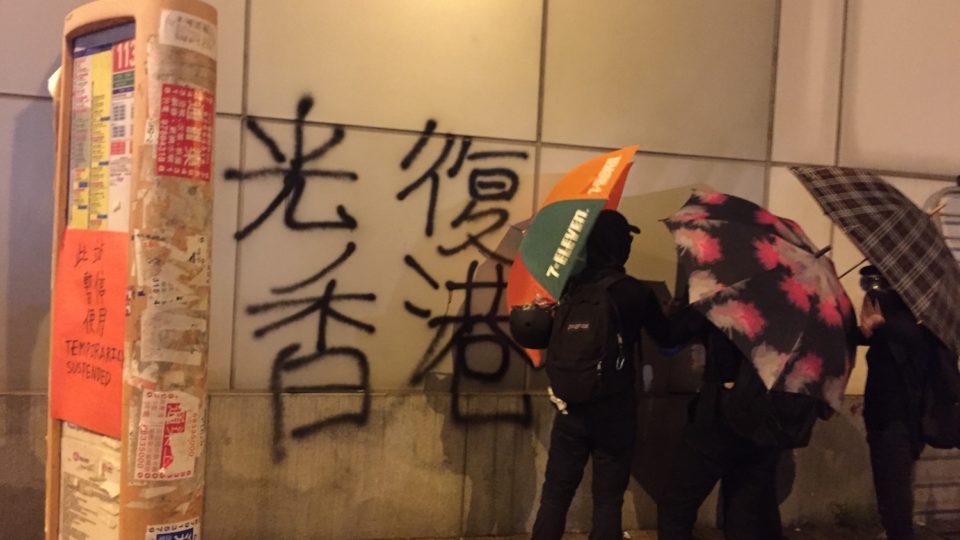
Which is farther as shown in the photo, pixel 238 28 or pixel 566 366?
pixel 238 28

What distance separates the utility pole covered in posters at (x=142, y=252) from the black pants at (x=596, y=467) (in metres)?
1.76

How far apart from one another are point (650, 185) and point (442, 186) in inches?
51.0

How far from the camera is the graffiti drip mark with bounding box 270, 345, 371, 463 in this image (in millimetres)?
4066

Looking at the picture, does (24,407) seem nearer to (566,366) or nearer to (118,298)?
(118,298)

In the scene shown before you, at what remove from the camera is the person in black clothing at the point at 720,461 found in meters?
3.57

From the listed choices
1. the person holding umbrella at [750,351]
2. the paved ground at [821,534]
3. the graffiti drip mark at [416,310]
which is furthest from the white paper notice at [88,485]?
the paved ground at [821,534]

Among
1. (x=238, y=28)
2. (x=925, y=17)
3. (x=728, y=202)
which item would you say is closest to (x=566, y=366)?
(x=728, y=202)

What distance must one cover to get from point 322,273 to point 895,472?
3193 mm

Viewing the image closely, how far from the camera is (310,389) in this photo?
4.17m

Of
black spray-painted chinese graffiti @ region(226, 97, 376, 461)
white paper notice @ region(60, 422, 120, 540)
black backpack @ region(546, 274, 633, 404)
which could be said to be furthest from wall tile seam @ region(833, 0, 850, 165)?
white paper notice @ region(60, 422, 120, 540)

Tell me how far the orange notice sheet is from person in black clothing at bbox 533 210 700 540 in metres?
1.88

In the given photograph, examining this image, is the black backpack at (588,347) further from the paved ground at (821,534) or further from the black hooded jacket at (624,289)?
the paved ground at (821,534)

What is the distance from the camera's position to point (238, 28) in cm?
400

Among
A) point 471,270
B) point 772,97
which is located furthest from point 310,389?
point 772,97
